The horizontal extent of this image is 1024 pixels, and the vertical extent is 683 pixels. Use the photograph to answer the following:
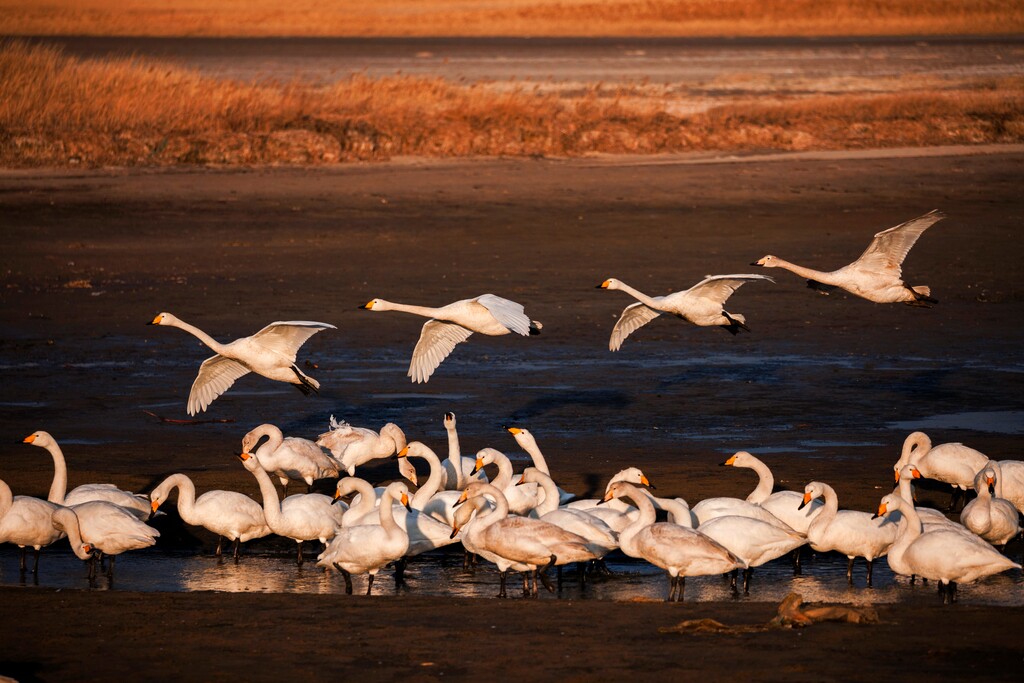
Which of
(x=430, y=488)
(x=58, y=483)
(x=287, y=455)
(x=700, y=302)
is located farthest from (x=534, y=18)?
(x=58, y=483)

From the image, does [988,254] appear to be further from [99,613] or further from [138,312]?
[99,613]

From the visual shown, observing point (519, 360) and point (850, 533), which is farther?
point (519, 360)

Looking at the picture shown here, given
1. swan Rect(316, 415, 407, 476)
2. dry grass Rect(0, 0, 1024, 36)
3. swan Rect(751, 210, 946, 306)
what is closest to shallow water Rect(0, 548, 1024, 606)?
swan Rect(316, 415, 407, 476)

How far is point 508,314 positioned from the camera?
14180 mm

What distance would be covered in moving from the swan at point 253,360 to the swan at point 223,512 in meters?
2.81

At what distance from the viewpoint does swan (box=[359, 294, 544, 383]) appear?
46.5 feet

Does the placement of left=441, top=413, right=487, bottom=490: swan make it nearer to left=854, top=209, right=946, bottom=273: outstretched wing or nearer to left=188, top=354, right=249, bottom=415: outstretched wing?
left=188, top=354, right=249, bottom=415: outstretched wing

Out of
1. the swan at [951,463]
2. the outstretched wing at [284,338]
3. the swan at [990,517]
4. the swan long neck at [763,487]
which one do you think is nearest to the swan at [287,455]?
the outstretched wing at [284,338]

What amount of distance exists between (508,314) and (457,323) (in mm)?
1175

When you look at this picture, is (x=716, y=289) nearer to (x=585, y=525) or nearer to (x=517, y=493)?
(x=517, y=493)

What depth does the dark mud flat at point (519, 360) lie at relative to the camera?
29.5ft

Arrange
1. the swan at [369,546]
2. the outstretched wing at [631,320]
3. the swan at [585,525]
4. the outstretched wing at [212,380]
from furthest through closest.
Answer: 1. the outstretched wing at [631,320]
2. the outstretched wing at [212,380]
3. the swan at [585,525]
4. the swan at [369,546]

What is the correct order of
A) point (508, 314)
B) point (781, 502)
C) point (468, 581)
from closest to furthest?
point (468, 581), point (781, 502), point (508, 314)

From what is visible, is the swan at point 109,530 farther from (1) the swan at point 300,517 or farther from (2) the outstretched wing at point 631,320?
(2) the outstretched wing at point 631,320
